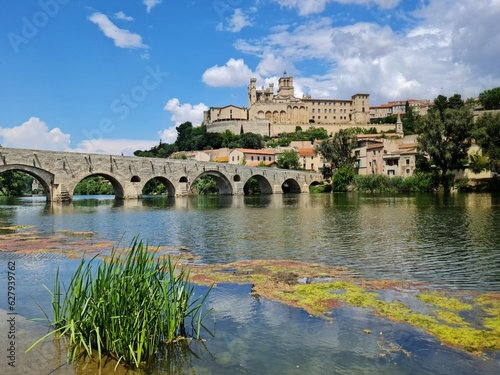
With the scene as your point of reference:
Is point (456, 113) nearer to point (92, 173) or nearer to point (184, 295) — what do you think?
point (92, 173)

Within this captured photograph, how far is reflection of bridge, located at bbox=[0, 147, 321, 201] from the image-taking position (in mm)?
41344

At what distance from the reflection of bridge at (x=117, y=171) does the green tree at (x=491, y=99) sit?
60.5 metres

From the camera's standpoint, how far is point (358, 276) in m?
10.1

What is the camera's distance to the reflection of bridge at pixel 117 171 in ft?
136

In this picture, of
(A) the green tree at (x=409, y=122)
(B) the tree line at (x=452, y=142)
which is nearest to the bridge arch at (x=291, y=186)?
(B) the tree line at (x=452, y=142)

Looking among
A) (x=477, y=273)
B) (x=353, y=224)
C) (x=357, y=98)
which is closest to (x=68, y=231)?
(x=353, y=224)

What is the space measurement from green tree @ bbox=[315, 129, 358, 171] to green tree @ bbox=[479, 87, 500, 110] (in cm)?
4085

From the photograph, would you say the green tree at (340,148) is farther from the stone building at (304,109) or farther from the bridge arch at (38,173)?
the stone building at (304,109)

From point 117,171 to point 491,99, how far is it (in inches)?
3503

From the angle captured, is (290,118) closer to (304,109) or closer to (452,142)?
(304,109)

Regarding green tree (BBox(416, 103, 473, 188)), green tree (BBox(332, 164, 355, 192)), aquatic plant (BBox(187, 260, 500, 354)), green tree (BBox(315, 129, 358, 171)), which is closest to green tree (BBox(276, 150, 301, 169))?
green tree (BBox(315, 129, 358, 171))

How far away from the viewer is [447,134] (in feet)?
190

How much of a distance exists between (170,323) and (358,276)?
5673mm

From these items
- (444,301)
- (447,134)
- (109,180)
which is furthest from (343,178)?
(444,301)
